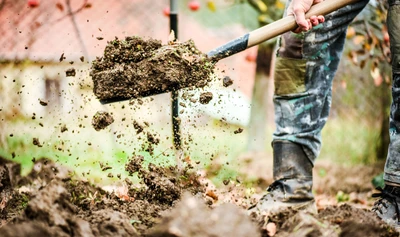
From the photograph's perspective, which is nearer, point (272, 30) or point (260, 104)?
point (272, 30)

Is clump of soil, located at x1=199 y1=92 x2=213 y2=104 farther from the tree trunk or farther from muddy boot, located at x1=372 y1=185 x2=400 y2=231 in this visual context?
the tree trunk

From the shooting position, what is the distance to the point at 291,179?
8.32 feet

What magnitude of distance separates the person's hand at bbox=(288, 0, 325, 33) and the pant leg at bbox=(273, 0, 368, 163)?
0.14m

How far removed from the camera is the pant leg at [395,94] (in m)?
2.40

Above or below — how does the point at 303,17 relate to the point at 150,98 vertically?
above

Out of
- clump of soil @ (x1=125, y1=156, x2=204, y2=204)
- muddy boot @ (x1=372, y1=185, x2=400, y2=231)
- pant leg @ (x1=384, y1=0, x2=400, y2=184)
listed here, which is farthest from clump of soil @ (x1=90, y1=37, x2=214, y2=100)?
muddy boot @ (x1=372, y1=185, x2=400, y2=231)

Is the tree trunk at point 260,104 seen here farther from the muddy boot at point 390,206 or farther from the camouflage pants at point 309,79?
the muddy boot at point 390,206

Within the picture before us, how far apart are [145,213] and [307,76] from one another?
112 centimetres

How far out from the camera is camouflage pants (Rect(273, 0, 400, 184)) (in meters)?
2.53

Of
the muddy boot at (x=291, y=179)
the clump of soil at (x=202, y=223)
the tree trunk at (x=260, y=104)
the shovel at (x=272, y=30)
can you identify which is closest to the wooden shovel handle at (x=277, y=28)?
the shovel at (x=272, y=30)

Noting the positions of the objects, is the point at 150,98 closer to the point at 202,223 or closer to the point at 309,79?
the point at 309,79

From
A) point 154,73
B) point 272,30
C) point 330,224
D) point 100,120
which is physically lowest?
point 330,224

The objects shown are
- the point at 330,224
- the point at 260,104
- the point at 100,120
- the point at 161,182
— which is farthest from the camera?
the point at 260,104

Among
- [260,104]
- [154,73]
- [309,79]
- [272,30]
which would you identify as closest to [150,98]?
[154,73]
